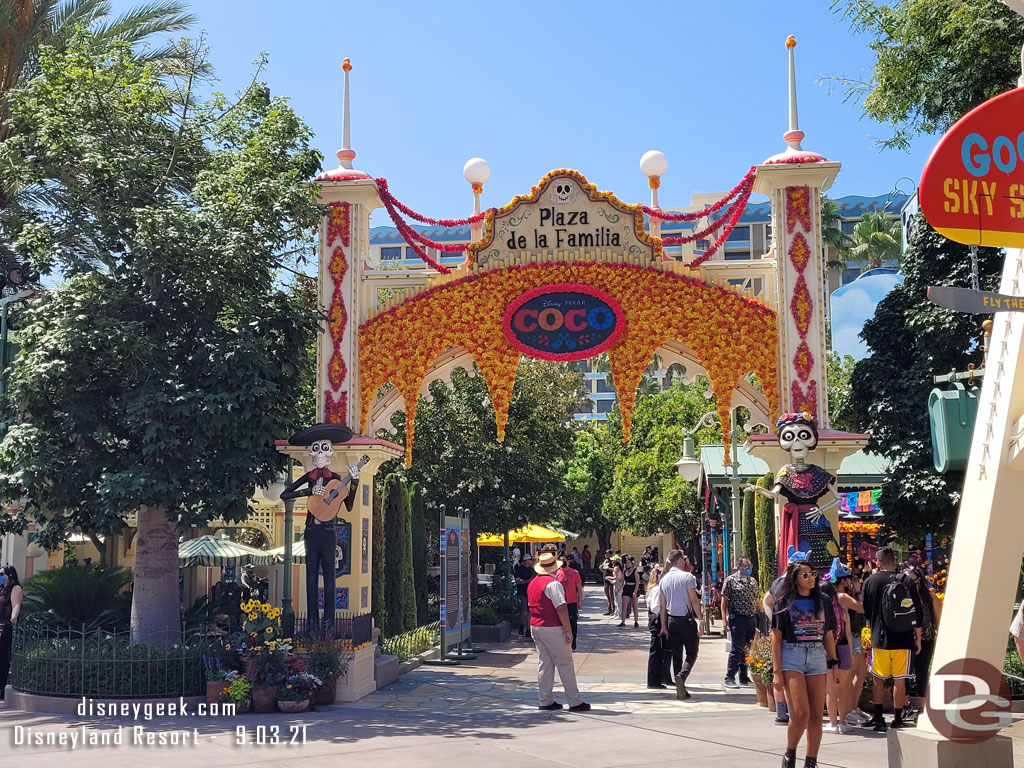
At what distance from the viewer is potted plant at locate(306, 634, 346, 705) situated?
11.9 meters

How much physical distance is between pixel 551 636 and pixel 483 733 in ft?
5.11

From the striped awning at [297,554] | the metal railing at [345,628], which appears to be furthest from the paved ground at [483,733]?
the striped awning at [297,554]

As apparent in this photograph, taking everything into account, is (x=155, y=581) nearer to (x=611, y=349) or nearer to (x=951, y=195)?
(x=611, y=349)

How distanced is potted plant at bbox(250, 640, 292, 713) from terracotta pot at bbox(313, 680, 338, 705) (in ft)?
2.01

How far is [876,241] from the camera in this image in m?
43.2

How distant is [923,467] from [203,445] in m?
9.68

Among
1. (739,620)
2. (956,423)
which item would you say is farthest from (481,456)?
(956,423)

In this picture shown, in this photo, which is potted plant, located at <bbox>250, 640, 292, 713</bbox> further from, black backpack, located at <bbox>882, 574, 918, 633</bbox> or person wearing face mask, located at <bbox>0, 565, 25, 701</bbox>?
black backpack, located at <bbox>882, 574, 918, 633</bbox>

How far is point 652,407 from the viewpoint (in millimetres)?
44344

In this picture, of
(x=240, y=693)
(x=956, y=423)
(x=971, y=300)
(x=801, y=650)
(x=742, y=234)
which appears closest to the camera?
(x=971, y=300)

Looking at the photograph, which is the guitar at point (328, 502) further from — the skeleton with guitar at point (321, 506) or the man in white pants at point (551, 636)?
the man in white pants at point (551, 636)

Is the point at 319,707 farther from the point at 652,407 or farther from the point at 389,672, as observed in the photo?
the point at 652,407

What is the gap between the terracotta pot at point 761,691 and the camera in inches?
466

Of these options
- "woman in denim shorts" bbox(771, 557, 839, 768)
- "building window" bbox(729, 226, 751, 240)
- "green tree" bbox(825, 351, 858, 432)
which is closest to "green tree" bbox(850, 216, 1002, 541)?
"woman in denim shorts" bbox(771, 557, 839, 768)
